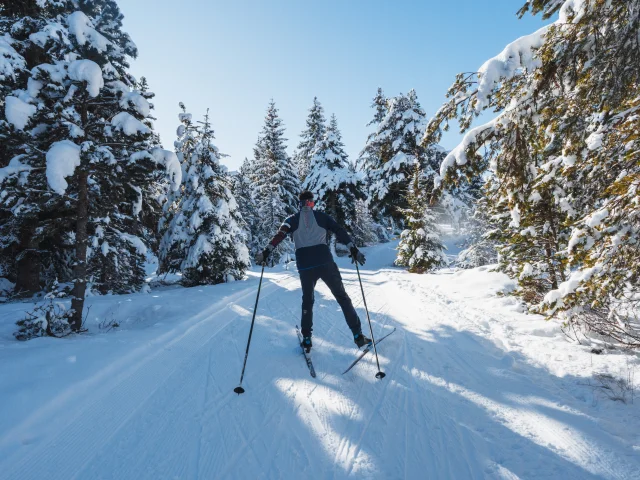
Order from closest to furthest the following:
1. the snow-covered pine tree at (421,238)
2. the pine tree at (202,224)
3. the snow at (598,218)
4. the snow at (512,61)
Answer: the snow at (598,218)
the snow at (512,61)
the pine tree at (202,224)
the snow-covered pine tree at (421,238)

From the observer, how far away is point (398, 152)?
76.3 ft

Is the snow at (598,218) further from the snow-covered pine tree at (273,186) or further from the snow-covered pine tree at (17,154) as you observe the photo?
the snow-covered pine tree at (273,186)

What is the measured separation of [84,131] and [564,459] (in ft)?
28.1

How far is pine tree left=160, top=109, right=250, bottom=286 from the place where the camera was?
43.5 feet

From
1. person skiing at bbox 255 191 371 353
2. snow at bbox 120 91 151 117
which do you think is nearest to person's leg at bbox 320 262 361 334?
person skiing at bbox 255 191 371 353

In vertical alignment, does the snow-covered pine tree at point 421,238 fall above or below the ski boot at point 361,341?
above

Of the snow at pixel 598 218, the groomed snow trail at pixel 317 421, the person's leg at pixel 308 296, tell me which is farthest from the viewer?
the person's leg at pixel 308 296

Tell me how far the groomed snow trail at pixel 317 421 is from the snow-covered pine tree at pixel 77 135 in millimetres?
3409

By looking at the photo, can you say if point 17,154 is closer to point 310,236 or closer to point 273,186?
point 310,236

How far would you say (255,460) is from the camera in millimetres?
2611

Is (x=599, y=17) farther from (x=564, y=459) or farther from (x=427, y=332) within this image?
(x=427, y=332)

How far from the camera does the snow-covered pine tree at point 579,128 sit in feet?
10.7

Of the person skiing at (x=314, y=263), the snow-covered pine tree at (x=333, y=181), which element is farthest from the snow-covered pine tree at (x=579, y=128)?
the snow-covered pine tree at (x=333, y=181)

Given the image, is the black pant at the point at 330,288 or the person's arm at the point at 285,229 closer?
the black pant at the point at 330,288
